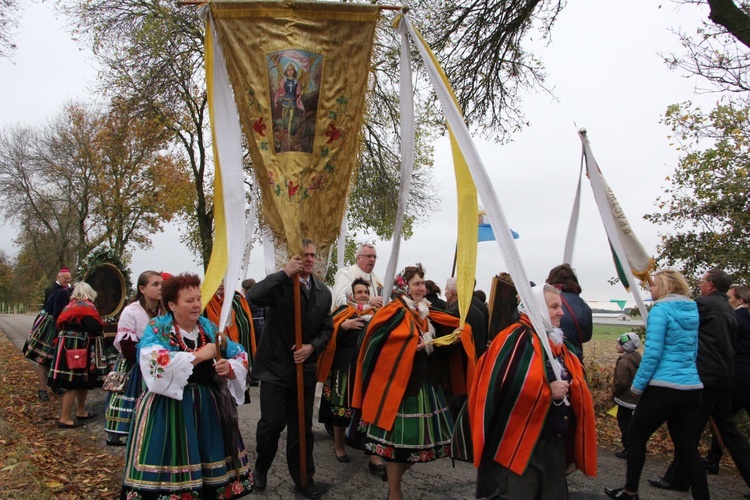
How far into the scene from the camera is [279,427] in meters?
4.56

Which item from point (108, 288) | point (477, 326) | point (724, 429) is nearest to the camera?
point (724, 429)

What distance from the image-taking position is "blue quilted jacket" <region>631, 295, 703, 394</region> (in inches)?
168

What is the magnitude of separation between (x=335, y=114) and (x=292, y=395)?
2.33 metres

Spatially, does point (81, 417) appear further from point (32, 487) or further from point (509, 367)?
point (509, 367)

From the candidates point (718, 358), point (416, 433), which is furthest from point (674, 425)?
point (416, 433)

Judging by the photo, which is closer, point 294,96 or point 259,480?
point 294,96

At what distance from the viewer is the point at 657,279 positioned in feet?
14.8

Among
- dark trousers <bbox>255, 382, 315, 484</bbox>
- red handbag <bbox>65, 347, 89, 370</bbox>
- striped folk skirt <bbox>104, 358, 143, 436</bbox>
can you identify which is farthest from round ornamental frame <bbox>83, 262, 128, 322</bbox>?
dark trousers <bbox>255, 382, 315, 484</bbox>

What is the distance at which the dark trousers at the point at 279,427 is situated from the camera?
179 inches

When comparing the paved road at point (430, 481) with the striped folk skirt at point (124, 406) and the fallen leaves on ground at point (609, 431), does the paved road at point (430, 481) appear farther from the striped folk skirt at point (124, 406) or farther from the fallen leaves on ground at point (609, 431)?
the striped folk skirt at point (124, 406)

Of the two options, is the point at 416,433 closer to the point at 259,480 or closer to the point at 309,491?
the point at 309,491

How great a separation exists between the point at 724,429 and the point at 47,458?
625 centimetres

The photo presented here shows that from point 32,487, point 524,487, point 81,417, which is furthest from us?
point 81,417

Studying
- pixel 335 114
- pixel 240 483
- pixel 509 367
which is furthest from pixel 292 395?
pixel 335 114
